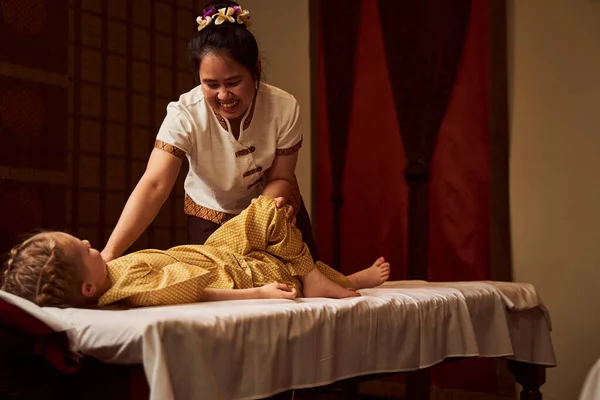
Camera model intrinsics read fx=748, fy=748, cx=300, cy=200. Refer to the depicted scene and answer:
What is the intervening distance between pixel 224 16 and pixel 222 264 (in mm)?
810

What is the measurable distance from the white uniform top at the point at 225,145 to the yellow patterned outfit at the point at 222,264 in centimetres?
33

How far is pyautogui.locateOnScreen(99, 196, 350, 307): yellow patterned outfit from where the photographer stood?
1.67m

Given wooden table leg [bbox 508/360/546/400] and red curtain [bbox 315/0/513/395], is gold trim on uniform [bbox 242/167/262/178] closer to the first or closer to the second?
wooden table leg [bbox 508/360/546/400]

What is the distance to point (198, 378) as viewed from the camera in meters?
1.36

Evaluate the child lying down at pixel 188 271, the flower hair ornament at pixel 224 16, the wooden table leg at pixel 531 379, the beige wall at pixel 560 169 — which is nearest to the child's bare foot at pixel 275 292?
the child lying down at pixel 188 271

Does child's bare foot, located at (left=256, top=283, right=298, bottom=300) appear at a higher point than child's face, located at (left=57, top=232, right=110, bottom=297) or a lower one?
lower

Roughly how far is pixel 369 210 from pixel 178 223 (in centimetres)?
112

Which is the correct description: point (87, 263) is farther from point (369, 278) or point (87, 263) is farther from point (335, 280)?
point (369, 278)

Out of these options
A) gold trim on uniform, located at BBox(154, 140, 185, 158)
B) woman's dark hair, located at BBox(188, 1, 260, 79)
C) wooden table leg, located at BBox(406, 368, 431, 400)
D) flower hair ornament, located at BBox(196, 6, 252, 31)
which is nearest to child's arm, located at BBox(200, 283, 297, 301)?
gold trim on uniform, located at BBox(154, 140, 185, 158)

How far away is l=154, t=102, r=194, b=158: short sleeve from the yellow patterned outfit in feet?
1.13

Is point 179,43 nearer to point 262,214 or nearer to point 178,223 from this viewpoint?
point 178,223

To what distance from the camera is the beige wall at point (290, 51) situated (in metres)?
4.11

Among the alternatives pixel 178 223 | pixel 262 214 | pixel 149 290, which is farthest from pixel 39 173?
pixel 149 290

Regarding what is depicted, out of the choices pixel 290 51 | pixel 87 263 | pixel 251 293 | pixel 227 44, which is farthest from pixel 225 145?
pixel 290 51
